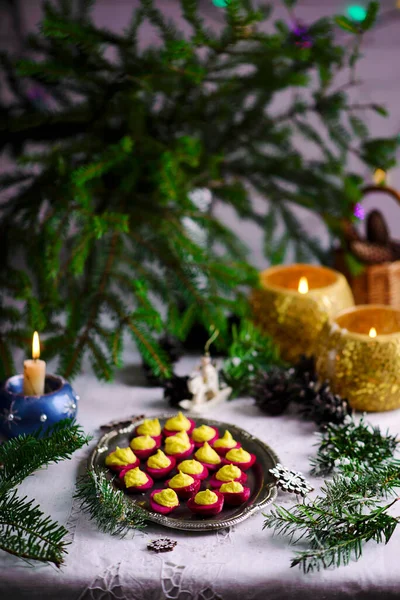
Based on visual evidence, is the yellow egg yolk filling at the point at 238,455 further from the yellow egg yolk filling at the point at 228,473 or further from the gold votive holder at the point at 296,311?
the gold votive holder at the point at 296,311

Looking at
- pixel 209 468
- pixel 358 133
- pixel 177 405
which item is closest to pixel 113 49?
pixel 358 133

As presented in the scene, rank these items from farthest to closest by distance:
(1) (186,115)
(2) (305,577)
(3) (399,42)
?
(3) (399,42) < (1) (186,115) < (2) (305,577)

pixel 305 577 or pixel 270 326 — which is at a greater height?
pixel 270 326

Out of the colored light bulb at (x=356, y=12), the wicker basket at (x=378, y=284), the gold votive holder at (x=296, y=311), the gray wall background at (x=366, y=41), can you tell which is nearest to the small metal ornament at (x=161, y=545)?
the gold votive holder at (x=296, y=311)

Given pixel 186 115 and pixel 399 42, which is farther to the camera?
pixel 399 42

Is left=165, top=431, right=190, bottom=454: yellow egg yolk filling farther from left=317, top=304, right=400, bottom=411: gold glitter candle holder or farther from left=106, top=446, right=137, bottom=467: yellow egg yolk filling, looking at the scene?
left=317, top=304, right=400, bottom=411: gold glitter candle holder

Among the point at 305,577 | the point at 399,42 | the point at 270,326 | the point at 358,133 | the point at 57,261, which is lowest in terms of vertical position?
the point at 305,577

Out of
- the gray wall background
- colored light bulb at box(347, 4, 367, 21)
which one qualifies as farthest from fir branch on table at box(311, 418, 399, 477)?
colored light bulb at box(347, 4, 367, 21)

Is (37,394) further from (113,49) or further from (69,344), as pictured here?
(113,49)
